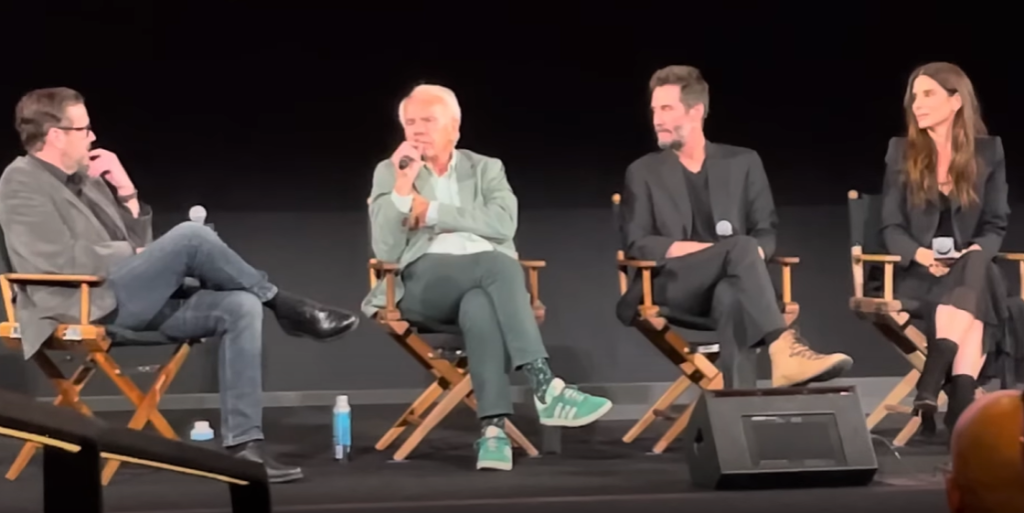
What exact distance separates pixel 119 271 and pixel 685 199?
1641 mm

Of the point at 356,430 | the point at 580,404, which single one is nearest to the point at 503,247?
the point at 580,404

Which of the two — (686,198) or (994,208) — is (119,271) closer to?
(686,198)

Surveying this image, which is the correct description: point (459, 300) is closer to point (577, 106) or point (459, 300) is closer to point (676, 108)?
point (676, 108)

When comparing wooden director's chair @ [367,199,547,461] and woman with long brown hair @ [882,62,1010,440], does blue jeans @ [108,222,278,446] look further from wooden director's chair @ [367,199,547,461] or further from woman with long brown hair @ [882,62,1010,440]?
woman with long brown hair @ [882,62,1010,440]

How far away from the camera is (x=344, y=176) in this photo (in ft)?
14.3

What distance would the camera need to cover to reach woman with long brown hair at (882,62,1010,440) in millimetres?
3320

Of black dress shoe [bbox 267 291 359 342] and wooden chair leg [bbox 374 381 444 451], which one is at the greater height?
black dress shoe [bbox 267 291 359 342]

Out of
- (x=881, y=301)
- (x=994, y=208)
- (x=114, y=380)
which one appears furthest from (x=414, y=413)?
(x=994, y=208)

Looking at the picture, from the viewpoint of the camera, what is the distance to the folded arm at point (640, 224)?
3318 mm

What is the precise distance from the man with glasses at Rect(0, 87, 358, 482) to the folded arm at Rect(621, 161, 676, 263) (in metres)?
0.96

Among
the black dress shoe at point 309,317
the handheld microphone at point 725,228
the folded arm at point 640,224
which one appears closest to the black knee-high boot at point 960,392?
the handheld microphone at point 725,228

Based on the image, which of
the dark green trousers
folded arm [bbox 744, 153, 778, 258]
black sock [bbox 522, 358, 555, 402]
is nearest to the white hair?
the dark green trousers

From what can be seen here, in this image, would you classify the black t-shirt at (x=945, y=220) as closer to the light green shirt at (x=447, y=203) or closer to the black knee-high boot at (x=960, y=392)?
the black knee-high boot at (x=960, y=392)

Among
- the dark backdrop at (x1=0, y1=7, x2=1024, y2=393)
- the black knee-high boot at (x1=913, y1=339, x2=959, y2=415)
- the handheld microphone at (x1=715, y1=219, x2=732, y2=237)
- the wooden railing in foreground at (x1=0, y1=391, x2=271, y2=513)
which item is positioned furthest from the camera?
the dark backdrop at (x1=0, y1=7, x2=1024, y2=393)
